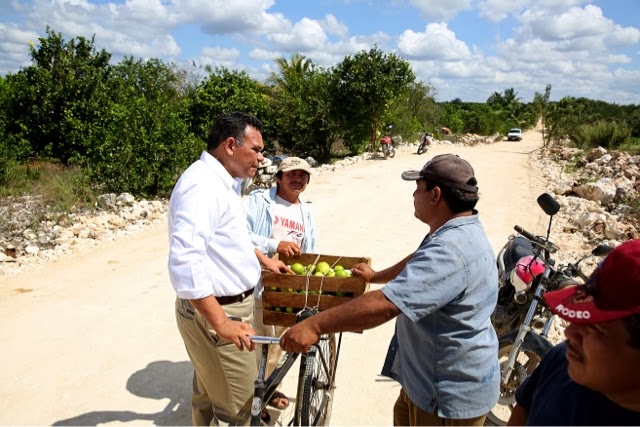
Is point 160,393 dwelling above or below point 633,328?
below

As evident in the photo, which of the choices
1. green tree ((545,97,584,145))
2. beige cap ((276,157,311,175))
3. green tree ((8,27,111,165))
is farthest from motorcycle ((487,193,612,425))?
green tree ((545,97,584,145))

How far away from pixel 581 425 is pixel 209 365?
2.12 meters

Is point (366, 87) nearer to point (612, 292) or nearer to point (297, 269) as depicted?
point (297, 269)

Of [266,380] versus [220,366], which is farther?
[220,366]

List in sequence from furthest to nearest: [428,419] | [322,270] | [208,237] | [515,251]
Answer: [515,251]
[322,270]
[208,237]
[428,419]

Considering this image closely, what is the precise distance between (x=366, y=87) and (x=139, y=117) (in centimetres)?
1192

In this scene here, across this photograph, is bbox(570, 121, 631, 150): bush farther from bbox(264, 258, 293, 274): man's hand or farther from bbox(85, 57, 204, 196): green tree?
bbox(264, 258, 293, 274): man's hand

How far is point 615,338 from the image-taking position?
1.25 meters

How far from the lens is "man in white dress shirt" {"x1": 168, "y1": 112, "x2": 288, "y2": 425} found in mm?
2580

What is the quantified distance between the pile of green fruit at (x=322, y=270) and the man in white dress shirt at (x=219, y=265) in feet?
0.91

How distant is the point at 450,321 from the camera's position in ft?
7.14

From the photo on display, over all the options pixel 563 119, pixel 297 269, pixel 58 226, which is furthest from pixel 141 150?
pixel 563 119

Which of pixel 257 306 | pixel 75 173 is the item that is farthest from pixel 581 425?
pixel 75 173

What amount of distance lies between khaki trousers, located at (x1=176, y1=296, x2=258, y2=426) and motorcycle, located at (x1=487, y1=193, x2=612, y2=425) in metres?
1.96
